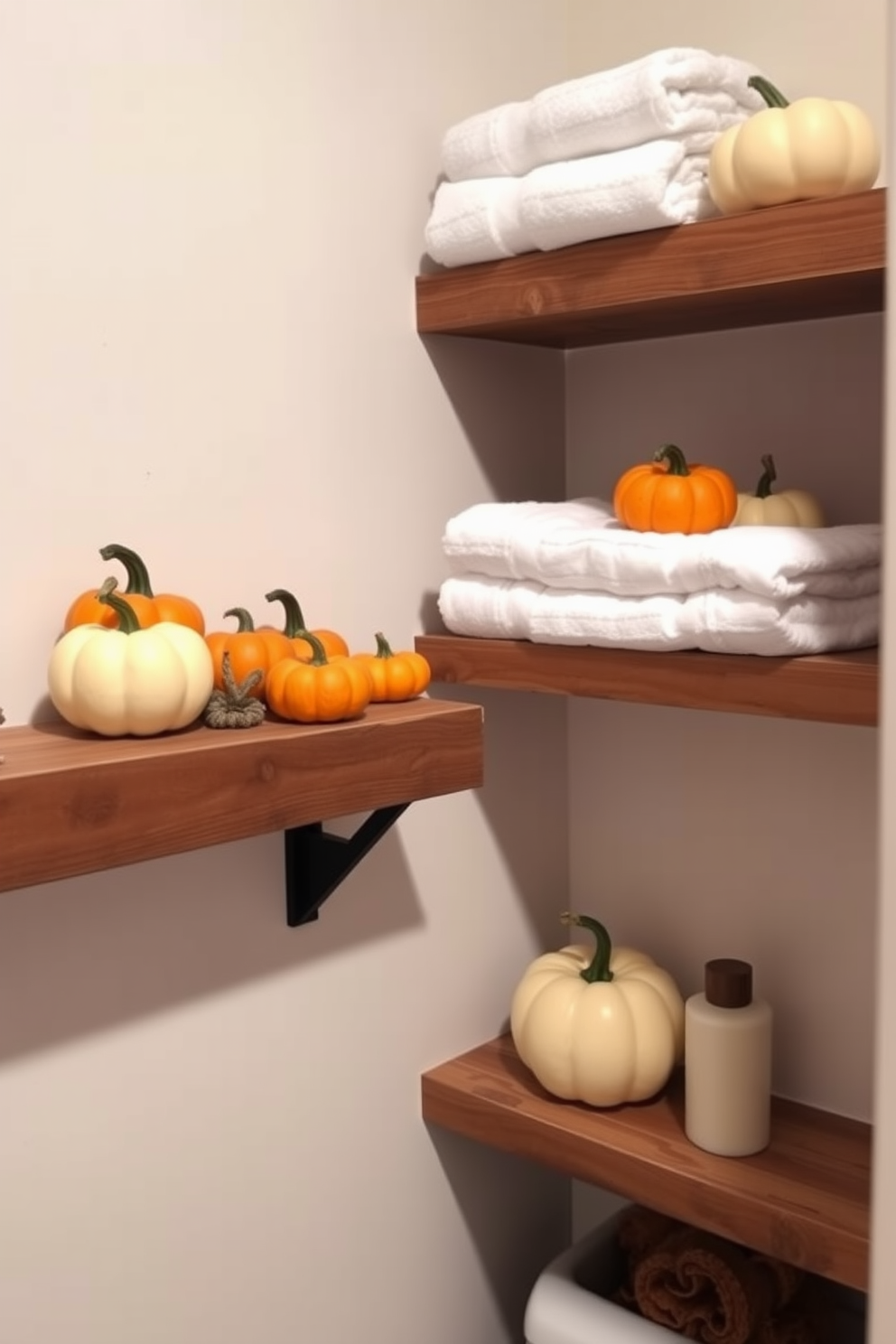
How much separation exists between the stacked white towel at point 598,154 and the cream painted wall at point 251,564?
13 cm

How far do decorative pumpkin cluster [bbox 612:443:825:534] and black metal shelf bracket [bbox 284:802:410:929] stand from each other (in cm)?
39

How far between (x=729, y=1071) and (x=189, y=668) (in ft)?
2.42

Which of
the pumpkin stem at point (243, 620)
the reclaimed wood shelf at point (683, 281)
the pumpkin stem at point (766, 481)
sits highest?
the reclaimed wood shelf at point (683, 281)

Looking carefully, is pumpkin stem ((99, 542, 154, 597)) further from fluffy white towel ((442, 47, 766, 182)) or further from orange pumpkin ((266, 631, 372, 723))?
fluffy white towel ((442, 47, 766, 182))

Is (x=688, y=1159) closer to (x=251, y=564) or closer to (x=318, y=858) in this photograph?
(x=318, y=858)

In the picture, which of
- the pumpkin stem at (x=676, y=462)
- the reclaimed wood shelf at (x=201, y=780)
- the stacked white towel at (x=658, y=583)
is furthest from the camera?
the pumpkin stem at (x=676, y=462)

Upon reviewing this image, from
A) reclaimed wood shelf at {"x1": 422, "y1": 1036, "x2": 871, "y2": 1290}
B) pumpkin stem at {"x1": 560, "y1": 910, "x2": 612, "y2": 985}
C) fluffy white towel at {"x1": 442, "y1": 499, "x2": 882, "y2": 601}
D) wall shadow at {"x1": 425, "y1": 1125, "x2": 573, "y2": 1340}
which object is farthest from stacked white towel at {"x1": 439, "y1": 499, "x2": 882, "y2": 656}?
wall shadow at {"x1": 425, "y1": 1125, "x2": 573, "y2": 1340}

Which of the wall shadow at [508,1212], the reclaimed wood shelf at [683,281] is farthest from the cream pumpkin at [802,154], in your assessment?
the wall shadow at [508,1212]

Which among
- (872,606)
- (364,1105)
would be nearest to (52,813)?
(364,1105)

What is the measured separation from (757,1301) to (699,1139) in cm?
20

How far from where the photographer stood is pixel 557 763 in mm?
1716

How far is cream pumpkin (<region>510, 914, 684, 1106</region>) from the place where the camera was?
142cm

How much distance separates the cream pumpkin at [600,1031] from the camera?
1.42 metres

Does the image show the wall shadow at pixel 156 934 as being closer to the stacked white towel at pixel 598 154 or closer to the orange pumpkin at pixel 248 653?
the orange pumpkin at pixel 248 653
